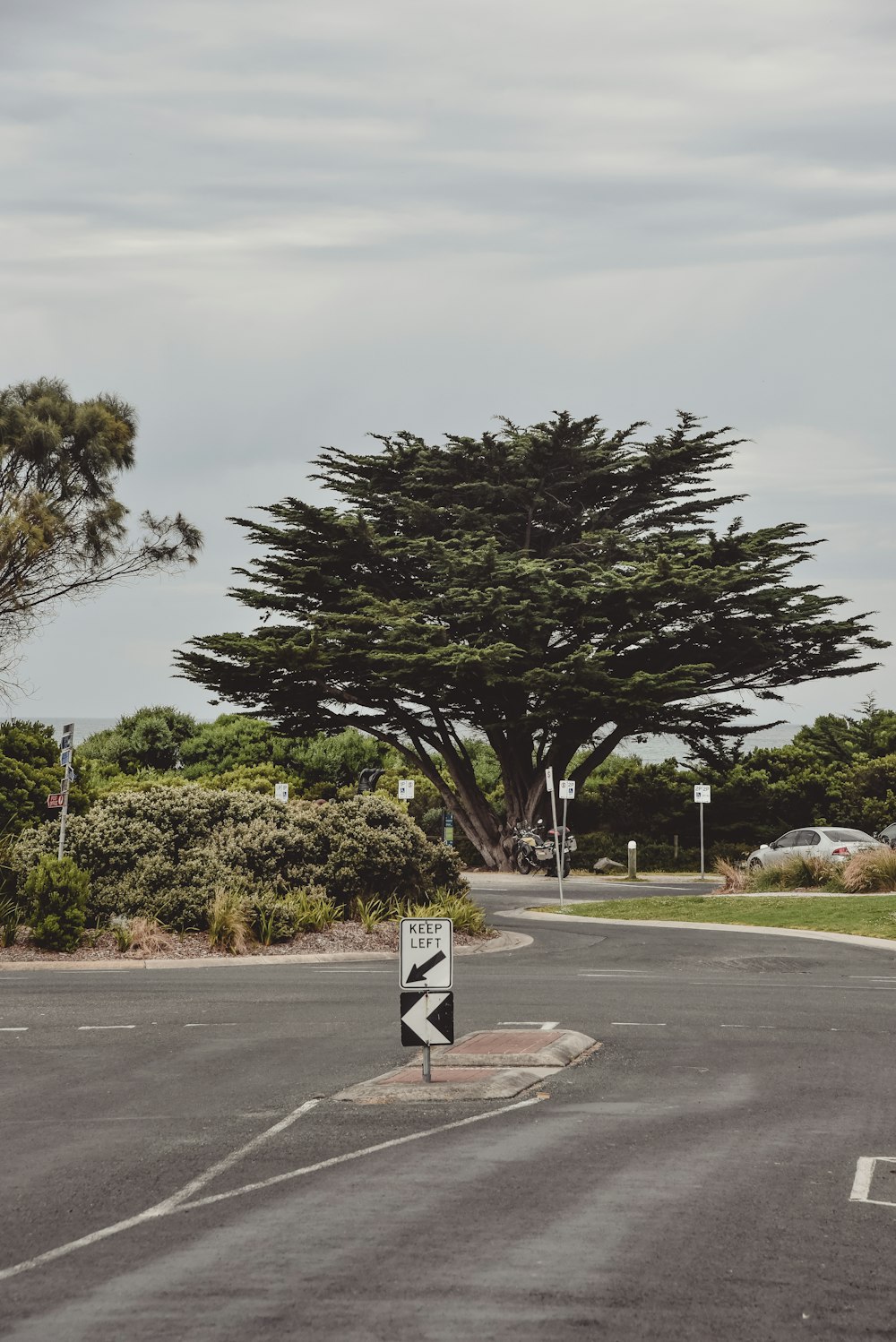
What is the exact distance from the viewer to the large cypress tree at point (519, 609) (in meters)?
43.4

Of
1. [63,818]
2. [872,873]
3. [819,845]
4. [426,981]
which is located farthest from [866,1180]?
[819,845]

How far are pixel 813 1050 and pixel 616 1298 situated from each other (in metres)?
7.37

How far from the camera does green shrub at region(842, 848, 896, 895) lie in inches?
1238

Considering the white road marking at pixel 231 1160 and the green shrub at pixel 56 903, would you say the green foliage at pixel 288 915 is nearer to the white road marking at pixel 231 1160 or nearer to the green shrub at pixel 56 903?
the green shrub at pixel 56 903

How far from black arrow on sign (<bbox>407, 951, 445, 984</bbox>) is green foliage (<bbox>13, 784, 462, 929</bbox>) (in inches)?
474

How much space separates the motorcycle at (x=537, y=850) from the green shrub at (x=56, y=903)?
922 inches

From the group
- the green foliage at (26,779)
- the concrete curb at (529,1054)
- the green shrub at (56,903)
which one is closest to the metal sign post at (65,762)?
the green shrub at (56,903)

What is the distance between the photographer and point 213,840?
2408 centimetres

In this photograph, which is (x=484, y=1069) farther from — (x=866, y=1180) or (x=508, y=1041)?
(x=866, y=1180)

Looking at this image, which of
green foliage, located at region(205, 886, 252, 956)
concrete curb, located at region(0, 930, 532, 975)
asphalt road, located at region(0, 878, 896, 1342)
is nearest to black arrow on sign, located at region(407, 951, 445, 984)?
asphalt road, located at region(0, 878, 896, 1342)

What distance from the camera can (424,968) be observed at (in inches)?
436

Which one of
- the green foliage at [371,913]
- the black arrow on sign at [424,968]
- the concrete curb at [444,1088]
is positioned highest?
the black arrow on sign at [424,968]

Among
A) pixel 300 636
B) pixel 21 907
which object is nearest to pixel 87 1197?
pixel 21 907

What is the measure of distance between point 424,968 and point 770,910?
18464 millimetres
